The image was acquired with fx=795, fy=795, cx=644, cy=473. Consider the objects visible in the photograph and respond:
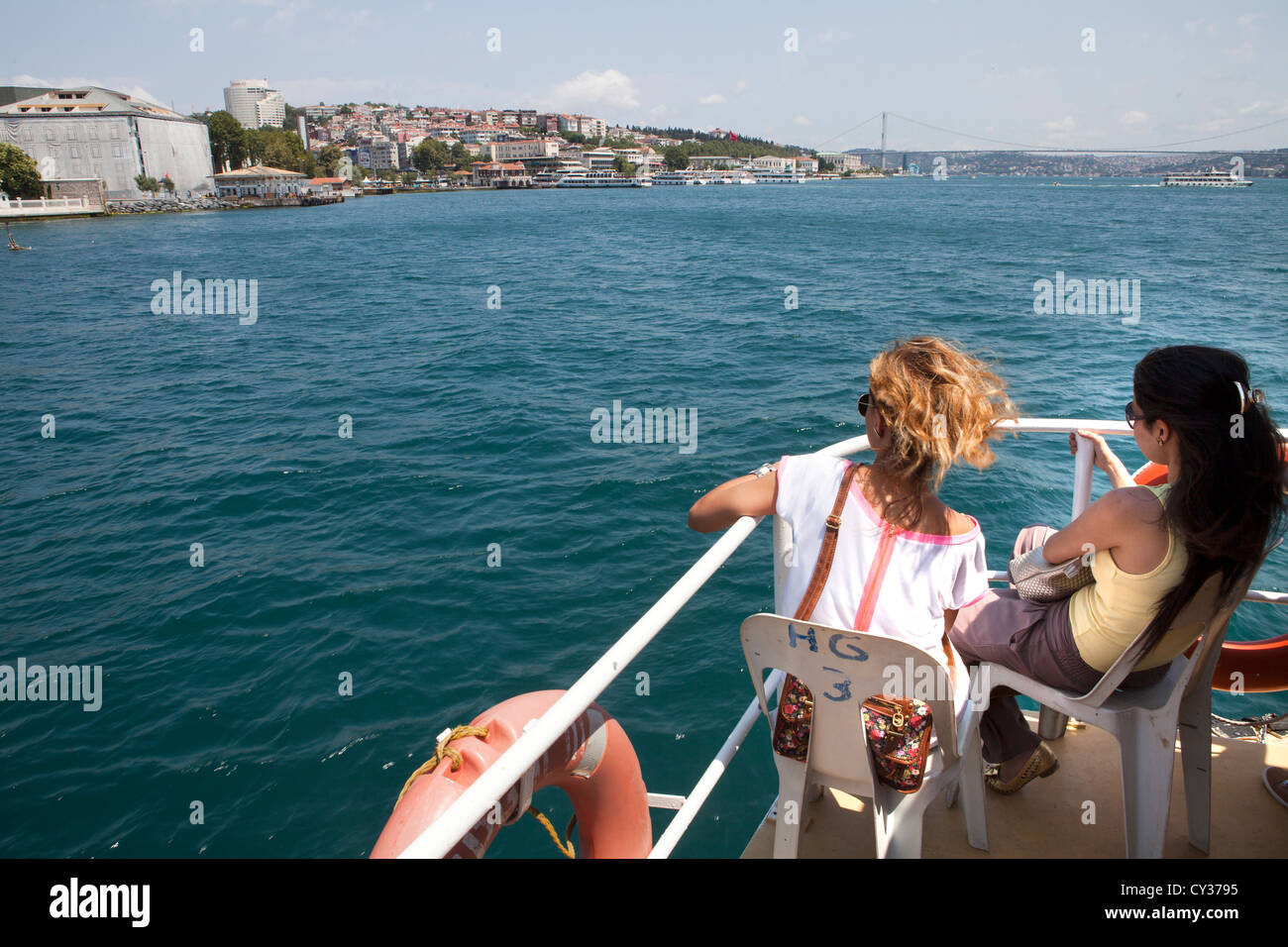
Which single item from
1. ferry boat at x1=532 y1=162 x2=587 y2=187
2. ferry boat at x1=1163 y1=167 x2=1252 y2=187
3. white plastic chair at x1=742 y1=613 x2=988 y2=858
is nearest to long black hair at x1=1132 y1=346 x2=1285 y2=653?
white plastic chair at x1=742 y1=613 x2=988 y2=858

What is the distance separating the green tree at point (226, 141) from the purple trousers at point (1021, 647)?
149 metres

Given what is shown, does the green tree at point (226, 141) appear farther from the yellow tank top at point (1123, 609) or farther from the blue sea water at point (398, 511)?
the yellow tank top at point (1123, 609)

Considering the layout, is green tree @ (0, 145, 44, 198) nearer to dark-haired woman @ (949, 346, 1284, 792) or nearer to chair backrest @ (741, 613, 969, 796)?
chair backrest @ (741, 613, 969, 796)

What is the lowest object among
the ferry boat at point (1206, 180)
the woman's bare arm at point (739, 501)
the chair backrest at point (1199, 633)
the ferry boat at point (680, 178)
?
the chair backrest at point (1199, 633)

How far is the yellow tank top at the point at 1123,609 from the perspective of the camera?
2.14 metres

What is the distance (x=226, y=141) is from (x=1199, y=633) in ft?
509

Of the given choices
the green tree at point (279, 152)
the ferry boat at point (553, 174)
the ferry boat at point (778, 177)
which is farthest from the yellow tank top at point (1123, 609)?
the ferry boat at point (778, 177)

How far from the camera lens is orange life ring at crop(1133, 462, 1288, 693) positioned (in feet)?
9.96

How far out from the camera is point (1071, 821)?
278 cm

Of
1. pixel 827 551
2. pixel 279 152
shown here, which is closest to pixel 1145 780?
pixel 827 551

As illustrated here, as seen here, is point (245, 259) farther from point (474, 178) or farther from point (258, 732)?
point (474, 178)

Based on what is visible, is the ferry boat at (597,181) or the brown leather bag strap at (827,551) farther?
the ferry boat at (597,181)

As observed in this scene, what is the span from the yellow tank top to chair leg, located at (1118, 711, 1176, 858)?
0.65 feet

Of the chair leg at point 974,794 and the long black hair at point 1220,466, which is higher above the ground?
the long black hair at point 1220,466
